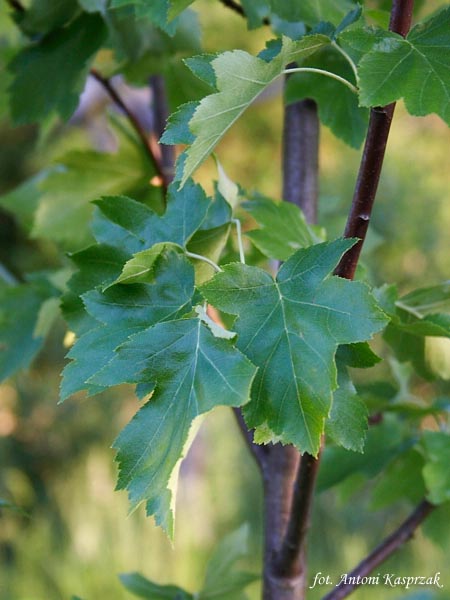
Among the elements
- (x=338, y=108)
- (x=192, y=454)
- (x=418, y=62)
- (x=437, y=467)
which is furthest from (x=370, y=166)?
(x=192, y=454)

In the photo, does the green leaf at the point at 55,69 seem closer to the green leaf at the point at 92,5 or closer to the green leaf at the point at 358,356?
the green leaf at the point at 92,5

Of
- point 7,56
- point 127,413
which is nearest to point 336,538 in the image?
point 127,413

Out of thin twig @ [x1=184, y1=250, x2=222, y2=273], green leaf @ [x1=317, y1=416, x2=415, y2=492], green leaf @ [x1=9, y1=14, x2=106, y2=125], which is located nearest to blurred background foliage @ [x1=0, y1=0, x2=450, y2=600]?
green leaf @ [x1=9, y1=14, x2=106, y2=125]

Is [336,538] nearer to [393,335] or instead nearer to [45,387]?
[45,387]

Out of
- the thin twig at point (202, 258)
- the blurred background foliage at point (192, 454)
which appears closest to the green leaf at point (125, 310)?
the thin twig at point (202, 258)

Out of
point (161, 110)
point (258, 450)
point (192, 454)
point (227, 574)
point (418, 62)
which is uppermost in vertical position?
point (418, 62)

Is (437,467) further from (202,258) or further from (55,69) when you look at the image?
(55,69)

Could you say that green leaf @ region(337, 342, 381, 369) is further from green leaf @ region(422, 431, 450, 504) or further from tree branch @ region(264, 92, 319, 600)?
green leaf @ region(422, 431, 450, 504)
